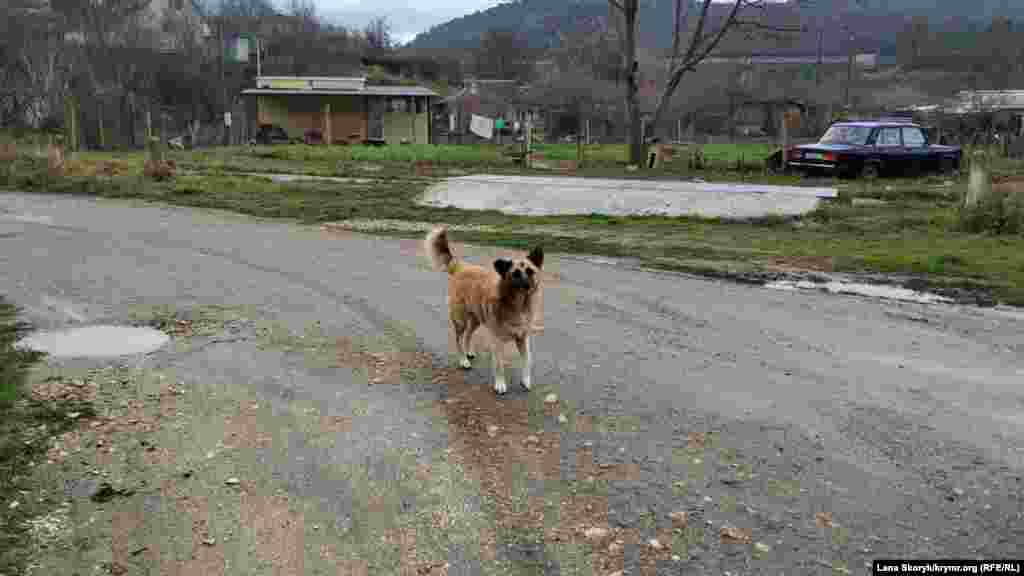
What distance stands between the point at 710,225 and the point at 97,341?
10.8 m

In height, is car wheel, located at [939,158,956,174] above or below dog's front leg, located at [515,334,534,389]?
above

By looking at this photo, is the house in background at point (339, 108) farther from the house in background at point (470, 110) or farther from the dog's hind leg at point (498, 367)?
the dog's hind leg at point (498, 367)

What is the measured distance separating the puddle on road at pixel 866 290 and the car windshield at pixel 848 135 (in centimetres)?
1340

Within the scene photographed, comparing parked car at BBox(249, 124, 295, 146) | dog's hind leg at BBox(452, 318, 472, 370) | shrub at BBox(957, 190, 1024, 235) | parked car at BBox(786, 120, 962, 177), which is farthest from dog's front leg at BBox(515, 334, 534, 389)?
parked car at BBox(249, 124, 295, 146)

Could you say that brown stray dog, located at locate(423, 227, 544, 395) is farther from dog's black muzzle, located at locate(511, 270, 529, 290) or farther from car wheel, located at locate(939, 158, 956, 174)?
car wheel, located at locate(939, 158, 956, 174)

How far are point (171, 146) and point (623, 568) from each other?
4521cm

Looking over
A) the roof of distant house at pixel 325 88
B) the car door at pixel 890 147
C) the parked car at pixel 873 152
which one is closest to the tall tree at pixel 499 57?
the roof of distant house at pixel 325 88

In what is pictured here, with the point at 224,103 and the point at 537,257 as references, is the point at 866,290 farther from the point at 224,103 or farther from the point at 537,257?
the point at 224,103

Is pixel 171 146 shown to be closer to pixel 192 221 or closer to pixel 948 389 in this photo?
pixel 192 221

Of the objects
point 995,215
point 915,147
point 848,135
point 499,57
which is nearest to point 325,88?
point 848,135

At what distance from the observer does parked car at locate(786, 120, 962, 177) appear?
72.6ft

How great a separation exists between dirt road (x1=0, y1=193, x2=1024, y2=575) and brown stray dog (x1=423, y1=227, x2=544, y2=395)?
224mm

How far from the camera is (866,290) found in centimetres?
1008

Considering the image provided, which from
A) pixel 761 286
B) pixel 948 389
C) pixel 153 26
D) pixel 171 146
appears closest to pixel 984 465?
pixel 948 389
